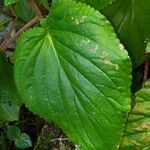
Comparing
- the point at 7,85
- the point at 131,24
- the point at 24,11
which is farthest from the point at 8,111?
the point at 131,24

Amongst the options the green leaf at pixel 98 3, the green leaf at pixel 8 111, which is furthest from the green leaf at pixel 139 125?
the green leaf at pixel 8 111

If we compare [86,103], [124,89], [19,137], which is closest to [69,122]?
[86,103]

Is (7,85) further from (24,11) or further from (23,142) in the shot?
(23,142)

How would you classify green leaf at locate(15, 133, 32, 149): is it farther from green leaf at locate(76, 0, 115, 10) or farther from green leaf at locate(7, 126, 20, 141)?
green leaf at locate(76, 0, 115, 10)

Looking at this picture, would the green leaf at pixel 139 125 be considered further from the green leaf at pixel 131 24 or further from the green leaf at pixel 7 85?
the green leaf at pixel 7 85

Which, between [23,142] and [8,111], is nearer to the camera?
[8,111]
